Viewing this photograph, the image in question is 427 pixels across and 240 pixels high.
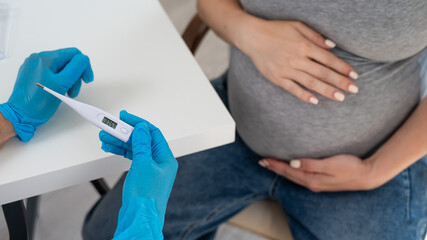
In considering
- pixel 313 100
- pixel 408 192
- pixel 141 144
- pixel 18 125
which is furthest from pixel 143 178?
pixel 408 192

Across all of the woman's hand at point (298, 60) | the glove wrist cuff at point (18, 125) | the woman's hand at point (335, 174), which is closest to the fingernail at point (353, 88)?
the woman's hand at point (298, 60)

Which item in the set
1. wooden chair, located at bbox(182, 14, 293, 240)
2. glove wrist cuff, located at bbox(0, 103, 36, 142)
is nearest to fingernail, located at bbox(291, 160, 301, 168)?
wooden chair, located at bbox(182, 14, 293, 240)

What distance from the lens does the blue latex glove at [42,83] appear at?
0.57 meters

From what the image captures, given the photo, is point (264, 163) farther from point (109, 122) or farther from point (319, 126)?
point (109, 122)

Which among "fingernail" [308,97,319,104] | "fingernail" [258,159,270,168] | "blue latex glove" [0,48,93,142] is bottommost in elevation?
"fingernail" [258,159,270,168]

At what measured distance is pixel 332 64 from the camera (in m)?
0.73

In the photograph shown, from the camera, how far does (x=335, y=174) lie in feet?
2.65

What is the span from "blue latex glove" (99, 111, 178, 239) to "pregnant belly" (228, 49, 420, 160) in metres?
0.32

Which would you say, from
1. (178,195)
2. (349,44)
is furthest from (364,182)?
(178,195)

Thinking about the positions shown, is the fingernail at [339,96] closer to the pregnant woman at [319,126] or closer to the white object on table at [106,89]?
the pregnant woman at [319,126]

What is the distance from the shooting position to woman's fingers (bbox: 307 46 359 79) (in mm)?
724

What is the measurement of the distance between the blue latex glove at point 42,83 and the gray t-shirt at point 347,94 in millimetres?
334

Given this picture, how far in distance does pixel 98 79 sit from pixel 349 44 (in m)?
0.41

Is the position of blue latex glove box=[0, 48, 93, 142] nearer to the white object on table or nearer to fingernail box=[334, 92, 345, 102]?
the white object on table
